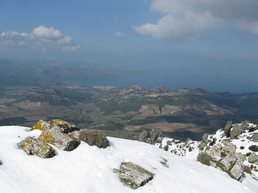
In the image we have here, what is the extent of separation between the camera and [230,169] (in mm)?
26719

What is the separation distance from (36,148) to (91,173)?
553cm

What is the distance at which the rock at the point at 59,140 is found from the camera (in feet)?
64.5

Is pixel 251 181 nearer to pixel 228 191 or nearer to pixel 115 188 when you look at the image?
pixel 228 191

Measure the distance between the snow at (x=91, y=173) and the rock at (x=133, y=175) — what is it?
17.9 inches

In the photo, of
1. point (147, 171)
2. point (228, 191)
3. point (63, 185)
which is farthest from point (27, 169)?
point (228, 191)

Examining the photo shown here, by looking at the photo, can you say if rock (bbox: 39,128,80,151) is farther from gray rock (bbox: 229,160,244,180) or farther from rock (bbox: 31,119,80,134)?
gray rock (bbox: 229,160,244,180)

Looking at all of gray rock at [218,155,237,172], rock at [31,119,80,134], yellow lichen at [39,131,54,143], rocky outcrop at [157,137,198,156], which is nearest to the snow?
rock at [31,119,80,134]

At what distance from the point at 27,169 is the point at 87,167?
463cm

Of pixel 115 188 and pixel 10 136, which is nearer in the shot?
pixel 115 188

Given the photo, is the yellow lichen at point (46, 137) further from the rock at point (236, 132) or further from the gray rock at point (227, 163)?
the rock at point (236, 132)

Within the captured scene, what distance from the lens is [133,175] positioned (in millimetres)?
17969

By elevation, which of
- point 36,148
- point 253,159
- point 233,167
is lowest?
point 253,159

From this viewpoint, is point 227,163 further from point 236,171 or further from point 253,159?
point 253,159

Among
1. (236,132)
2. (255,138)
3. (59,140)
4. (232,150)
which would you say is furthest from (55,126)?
(236,132)
